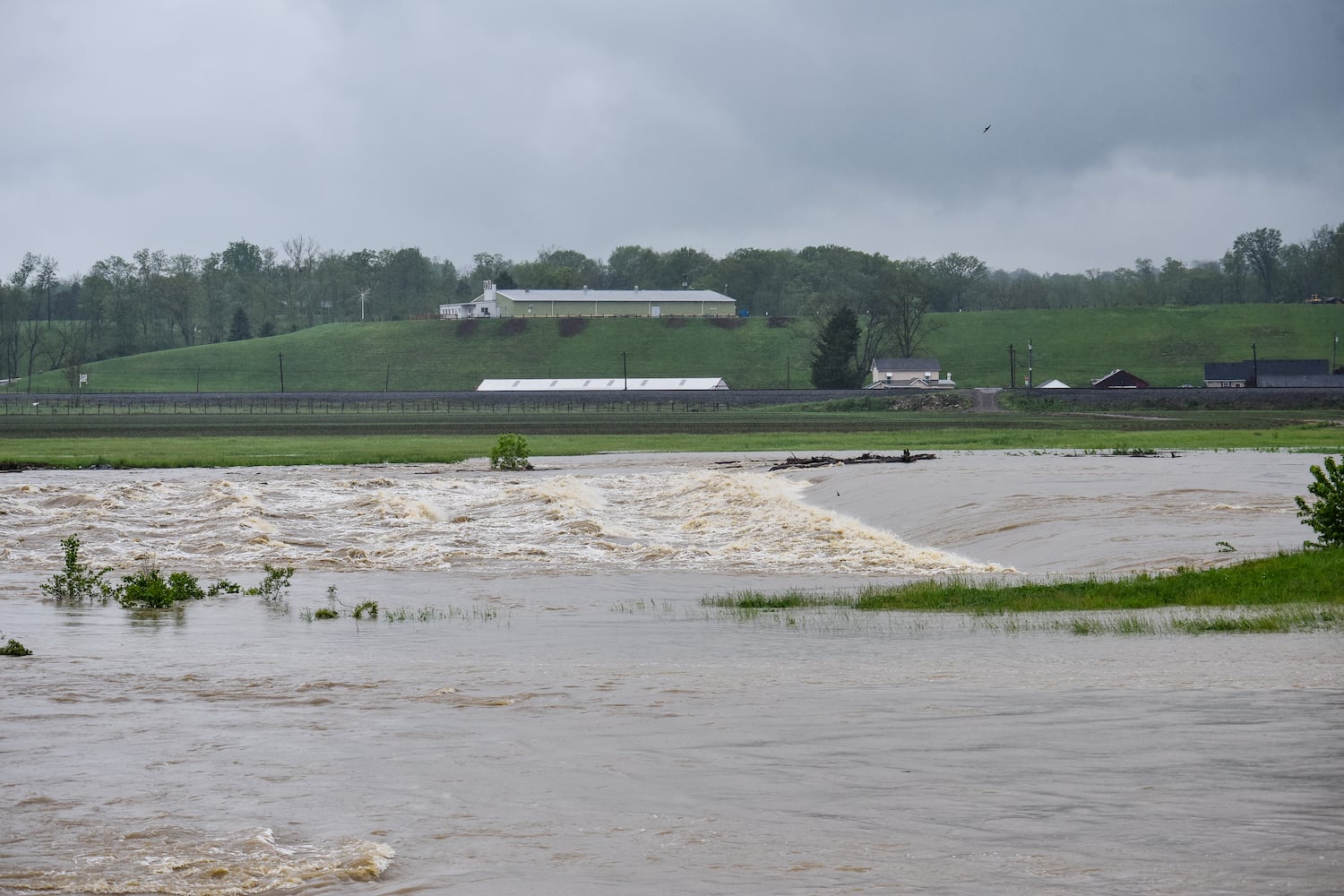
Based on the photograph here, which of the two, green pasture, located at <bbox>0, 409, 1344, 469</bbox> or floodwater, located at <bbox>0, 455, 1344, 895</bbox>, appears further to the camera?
green pasture, located at <bbox>0, 409, 1344, 469</bbox>

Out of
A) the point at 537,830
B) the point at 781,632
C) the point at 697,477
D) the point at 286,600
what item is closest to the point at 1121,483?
the point at 697,477

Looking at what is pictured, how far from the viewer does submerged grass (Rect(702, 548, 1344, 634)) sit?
17.2m

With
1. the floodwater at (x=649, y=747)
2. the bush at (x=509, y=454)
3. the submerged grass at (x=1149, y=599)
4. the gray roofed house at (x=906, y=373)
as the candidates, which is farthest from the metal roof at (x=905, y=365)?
the submerged grass at (x=1149, y=599)

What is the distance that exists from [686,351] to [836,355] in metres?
41.5

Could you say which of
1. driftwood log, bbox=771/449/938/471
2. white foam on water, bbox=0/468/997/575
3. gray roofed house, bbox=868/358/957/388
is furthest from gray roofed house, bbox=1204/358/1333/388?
white foam on water, bbox=0/468/997/575

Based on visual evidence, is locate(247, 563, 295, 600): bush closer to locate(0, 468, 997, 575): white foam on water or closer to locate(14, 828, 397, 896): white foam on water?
locate(0, 468, 997, 575): white foam on water

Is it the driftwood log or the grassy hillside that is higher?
the grassy hillside

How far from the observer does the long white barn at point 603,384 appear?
523ft

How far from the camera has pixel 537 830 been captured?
9.45 metres

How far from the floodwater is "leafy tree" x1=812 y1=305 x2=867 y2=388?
12220 cm

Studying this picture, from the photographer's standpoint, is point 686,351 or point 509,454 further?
point 686,351

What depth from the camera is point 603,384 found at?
542 feet

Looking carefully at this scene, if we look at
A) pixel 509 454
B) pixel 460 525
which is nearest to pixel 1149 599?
pixel 460 525

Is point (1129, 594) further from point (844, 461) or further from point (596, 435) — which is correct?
point (596, 435)
